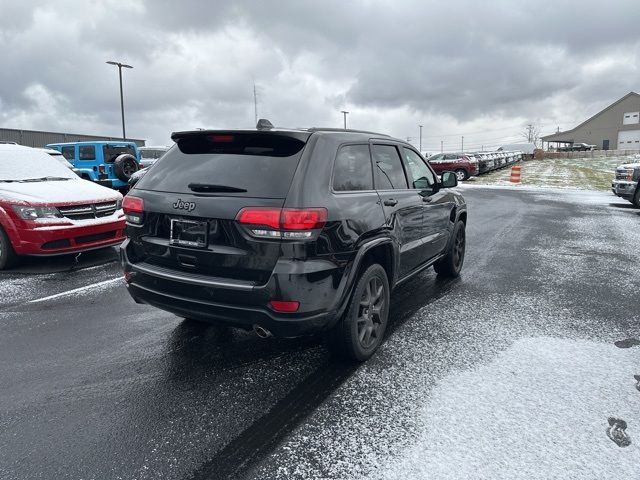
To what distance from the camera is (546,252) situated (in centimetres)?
773

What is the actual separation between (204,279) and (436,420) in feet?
5.60

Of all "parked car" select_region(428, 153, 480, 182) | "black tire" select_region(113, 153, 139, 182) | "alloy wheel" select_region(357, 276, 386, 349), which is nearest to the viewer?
"alloy wheel" select_region(357, 276, 386, 349)

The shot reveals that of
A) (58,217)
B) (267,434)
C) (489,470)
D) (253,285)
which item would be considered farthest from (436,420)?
(58,217)

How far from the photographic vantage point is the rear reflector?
2822 millimetres

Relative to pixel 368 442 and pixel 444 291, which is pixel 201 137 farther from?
pixel 444 291

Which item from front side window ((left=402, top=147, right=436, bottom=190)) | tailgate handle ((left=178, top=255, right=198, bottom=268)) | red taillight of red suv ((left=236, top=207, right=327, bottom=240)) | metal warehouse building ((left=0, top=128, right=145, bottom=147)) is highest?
metal warehouse building ((left=0, top=128, right=145, bottom=147))

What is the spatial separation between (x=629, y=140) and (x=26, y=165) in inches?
3142

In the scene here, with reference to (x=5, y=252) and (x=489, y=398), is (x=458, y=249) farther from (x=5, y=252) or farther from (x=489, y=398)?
(x=5, y=252)

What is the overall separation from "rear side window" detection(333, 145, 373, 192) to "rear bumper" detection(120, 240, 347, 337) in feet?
2.14

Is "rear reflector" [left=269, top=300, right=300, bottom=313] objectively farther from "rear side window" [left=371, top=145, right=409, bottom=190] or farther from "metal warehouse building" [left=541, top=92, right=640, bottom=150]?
"metal warehouse building" [left=541, top=92, right=640, bottom=150]

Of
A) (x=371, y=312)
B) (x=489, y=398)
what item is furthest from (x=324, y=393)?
(x=489, y=398)

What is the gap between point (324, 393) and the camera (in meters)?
3.03

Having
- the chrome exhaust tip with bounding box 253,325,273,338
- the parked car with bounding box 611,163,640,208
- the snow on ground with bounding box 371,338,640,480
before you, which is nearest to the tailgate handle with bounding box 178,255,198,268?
the chrome exhaust tip with bounding box 253,325,273,338

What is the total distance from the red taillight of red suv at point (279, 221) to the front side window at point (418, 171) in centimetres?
196
